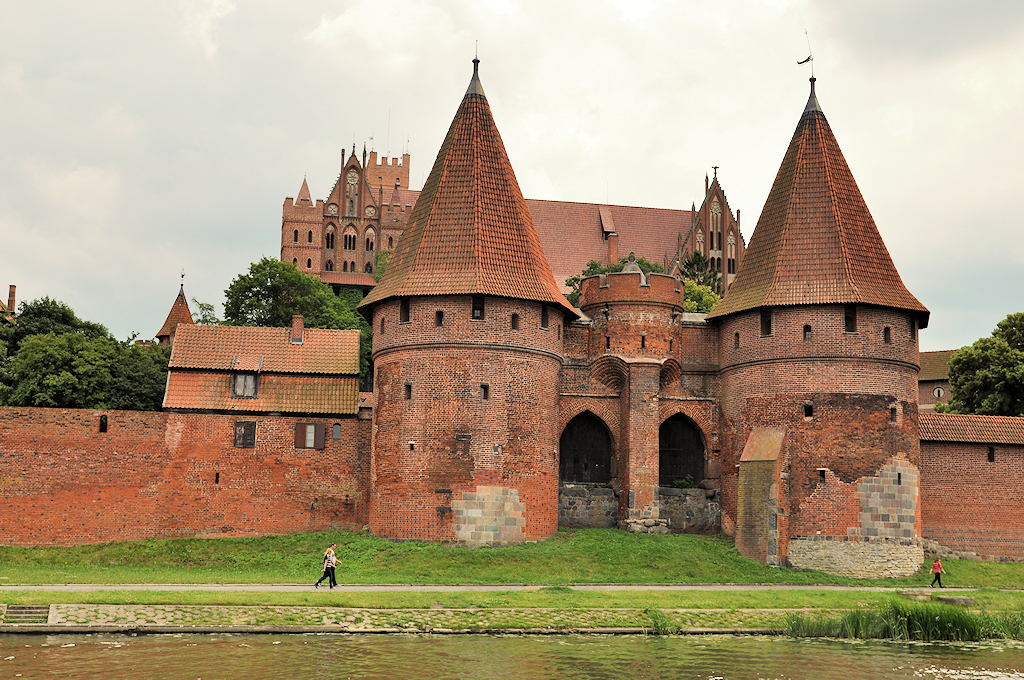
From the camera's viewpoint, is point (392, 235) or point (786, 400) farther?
point (392, 235)

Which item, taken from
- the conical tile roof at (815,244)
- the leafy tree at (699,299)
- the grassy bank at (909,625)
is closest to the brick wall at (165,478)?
the conical tile roof at (815,244)

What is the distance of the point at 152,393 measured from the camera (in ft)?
129

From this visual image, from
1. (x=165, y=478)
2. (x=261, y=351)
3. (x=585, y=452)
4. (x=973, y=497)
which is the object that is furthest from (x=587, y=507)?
(x=165, y=478)

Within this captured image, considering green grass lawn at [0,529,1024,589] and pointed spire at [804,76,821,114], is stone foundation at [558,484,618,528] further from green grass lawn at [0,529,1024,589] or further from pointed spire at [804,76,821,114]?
pointed spire at [804,76,821,114]

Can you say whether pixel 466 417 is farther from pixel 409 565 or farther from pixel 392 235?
pixel 392 235

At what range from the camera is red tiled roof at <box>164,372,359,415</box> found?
34.4 m

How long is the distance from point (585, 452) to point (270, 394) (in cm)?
1022

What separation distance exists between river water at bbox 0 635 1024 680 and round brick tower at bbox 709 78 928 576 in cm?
842

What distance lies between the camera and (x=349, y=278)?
9188cm

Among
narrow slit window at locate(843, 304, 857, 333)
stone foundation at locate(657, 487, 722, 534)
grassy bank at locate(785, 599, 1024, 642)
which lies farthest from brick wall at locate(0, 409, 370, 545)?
grassy bank at locate(785, 599, 1024, 642)

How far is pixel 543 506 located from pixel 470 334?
5424 mm

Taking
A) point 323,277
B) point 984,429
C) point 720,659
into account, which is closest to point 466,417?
point 720,659

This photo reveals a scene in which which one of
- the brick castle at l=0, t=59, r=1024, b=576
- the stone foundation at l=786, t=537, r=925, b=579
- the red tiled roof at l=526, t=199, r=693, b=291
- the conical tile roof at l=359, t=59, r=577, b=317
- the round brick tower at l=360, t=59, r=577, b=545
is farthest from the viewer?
the red tiled roof at l=526, t=199, r=693, b=291

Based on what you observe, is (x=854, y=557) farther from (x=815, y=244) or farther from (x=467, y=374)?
(x=467, y=374)
